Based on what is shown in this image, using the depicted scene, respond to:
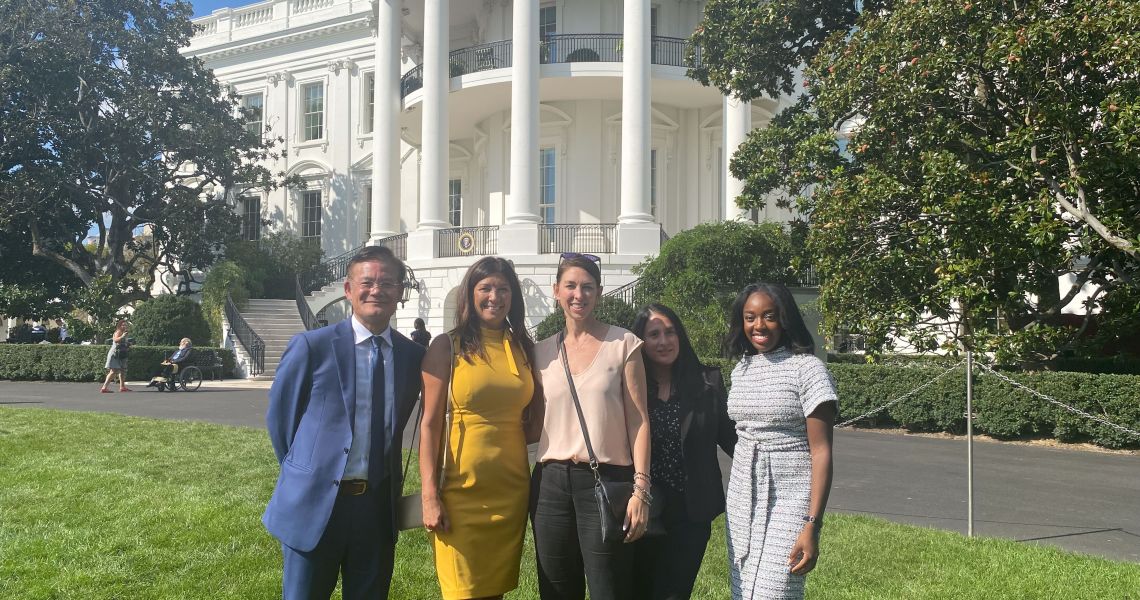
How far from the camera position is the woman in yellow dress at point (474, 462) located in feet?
11.0

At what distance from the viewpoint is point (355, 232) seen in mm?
33156

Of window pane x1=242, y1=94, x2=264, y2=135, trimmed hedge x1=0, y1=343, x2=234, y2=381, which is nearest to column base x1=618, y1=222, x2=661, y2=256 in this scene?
trimmed hedge x1=0, y1=343, x2=234, y2=381

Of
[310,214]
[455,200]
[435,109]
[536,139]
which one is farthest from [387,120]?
[310,214]

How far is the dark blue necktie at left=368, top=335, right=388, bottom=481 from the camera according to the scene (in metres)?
3.38

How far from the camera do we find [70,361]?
2311 centimetres

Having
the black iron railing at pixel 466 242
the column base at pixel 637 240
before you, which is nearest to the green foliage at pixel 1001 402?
the column base at pixel 637 240

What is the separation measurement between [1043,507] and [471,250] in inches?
685

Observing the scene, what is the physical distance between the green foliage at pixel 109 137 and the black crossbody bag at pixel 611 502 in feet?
89.6

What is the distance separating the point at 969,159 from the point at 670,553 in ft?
30.9

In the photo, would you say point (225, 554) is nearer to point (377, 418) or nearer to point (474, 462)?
point (377, 418)

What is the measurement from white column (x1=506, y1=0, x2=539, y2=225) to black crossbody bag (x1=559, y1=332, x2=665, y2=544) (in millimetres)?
19128

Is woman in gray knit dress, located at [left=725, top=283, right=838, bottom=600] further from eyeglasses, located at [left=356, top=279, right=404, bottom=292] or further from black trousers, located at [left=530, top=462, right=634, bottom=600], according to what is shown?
eyeglasses, located at [left=356, top=279, right=404, bottom=292]

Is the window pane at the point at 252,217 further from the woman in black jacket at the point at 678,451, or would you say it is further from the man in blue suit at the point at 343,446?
the woman in black jacket at the point at 678,451

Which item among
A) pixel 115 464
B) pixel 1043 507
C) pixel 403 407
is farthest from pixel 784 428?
pixel 115 464
